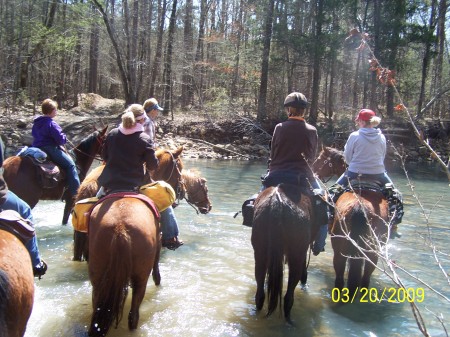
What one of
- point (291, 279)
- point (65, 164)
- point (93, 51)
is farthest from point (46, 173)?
point (93, 51)

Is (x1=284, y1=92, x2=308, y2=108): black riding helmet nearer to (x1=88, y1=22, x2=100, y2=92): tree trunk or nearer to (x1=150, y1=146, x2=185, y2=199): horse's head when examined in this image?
(x1=150, y1=146, x2=185, y2=199): horse's head

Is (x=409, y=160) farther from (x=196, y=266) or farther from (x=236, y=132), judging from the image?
(x=196, y=266)

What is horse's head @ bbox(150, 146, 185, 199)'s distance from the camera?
23.2 ft

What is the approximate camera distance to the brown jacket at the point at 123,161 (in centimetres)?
488

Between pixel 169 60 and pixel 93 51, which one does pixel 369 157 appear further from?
pixel 93 51

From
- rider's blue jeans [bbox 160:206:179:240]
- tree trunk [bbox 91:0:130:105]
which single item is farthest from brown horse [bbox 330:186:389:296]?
tree trunk [bbox 91:0:130:105]

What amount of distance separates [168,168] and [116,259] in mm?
3313

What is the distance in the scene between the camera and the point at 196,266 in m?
7.04

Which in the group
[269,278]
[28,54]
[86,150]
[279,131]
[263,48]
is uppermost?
[263,48]

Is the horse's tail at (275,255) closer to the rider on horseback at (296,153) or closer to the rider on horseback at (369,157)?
the rider on horseback at (296,153)

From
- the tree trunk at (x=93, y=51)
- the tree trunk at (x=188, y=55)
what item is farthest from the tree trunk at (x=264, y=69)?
the tree trunk at (x=93, y=51)

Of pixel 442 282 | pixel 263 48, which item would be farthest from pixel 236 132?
pixel 442 282

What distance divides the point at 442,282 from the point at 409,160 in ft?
72.1

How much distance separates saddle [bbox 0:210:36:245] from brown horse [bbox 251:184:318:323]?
251cm
